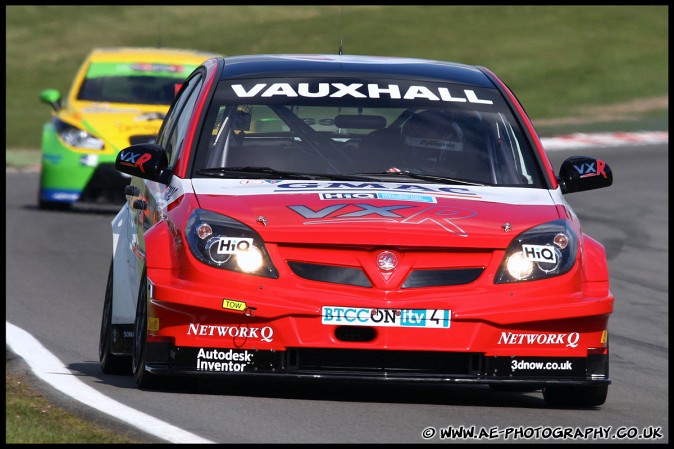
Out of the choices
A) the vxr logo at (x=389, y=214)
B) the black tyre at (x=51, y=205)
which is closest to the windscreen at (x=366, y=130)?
the vxr logo at (x=389, y=214)

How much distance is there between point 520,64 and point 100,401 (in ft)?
116

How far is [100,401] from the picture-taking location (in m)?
6.55

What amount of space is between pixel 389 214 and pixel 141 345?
46.3 inches

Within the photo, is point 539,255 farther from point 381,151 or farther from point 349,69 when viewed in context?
point 349,69

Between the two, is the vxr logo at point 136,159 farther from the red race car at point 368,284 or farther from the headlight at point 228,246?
the headlight at point 228,246

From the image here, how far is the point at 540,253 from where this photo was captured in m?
6.50

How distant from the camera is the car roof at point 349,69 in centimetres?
775

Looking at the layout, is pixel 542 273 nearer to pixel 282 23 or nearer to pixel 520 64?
pixel 520 64

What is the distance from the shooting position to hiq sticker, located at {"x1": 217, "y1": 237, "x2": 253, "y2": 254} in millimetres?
6410

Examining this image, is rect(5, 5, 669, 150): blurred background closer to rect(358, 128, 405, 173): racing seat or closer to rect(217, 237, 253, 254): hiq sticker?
rect(358, 128, 405, 173): racing seat

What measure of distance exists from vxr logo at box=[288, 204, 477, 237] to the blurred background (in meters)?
22.0

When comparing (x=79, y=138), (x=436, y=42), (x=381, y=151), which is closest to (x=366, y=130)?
(x=381, y=151)

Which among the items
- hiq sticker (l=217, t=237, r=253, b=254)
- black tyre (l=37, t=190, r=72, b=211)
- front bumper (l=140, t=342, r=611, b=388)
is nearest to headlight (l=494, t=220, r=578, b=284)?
front bumper (l=140, t=342, r=611, b=388)

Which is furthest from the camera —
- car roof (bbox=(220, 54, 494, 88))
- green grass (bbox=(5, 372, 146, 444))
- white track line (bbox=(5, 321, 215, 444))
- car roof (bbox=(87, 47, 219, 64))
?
car roof (bbox=(87, 47, 219, 64))
